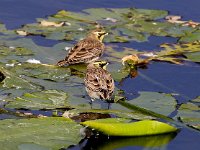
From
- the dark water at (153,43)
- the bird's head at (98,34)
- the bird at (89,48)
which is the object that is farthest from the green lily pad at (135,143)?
the bird's head at (98,34)

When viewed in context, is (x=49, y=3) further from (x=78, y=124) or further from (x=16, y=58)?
(x=78, y=124)

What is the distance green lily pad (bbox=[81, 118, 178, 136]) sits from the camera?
6.65 m

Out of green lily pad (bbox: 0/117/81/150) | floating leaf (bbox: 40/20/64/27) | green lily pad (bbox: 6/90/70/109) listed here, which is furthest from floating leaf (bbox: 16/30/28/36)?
green lily pad (bbox: 0/117/81/150)

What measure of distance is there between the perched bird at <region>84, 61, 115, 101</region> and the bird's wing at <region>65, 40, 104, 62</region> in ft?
3.27

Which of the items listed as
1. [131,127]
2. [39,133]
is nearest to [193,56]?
[131,127]

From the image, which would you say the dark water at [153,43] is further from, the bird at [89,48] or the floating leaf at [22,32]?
the bird at [89,48]

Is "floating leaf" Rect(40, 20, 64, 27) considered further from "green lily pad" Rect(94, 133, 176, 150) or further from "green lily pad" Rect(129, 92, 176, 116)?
"green lily pad" Rect(94, 133, 176, 150)

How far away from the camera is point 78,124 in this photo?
22.2 ft

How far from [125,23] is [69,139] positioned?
4013 millimetres

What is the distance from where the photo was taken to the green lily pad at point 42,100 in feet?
23.5

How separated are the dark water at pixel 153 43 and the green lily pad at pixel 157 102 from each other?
0.87ft

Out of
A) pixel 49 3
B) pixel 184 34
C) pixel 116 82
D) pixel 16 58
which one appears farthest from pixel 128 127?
pixel 49 3

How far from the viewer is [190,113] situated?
7.27 m

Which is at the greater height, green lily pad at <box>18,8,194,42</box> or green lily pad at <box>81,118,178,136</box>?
green lily pad at <box>18,8,194,42</box>
